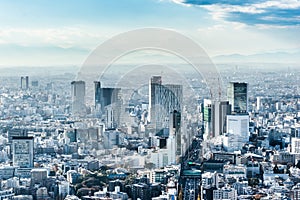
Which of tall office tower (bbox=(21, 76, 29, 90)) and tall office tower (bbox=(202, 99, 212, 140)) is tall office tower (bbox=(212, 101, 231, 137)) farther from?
tall office tower (bbox=(21, 76, 29, 90))

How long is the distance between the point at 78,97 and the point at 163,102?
84cm

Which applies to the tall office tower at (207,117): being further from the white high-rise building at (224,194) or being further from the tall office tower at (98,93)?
the white high-rise building at (224,194)

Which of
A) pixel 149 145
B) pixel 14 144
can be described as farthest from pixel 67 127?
pixel 149 145

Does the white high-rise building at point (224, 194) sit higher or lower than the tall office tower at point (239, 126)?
lower

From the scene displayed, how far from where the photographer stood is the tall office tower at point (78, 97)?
193 inches

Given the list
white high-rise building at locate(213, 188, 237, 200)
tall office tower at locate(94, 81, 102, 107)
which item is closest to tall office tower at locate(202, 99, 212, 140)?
tall office tower at locate(94, 81, 102, 107)

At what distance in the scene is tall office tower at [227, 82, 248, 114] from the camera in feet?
20.1

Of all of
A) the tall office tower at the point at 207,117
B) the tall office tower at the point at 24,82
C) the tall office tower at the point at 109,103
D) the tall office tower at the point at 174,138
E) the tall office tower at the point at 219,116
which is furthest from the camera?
the tall office tower at the point at 219,116

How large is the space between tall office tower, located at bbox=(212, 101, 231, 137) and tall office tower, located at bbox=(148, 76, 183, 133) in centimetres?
75

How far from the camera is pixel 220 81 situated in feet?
17.7

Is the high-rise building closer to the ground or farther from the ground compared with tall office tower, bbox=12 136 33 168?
farther from the ground

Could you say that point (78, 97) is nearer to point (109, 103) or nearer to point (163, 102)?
point (109, 103)

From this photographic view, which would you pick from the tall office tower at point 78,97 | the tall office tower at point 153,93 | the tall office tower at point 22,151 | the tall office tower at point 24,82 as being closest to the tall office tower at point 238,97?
the tall office tower at point 153,93

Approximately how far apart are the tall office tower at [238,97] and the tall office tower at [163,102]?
3.23ft
